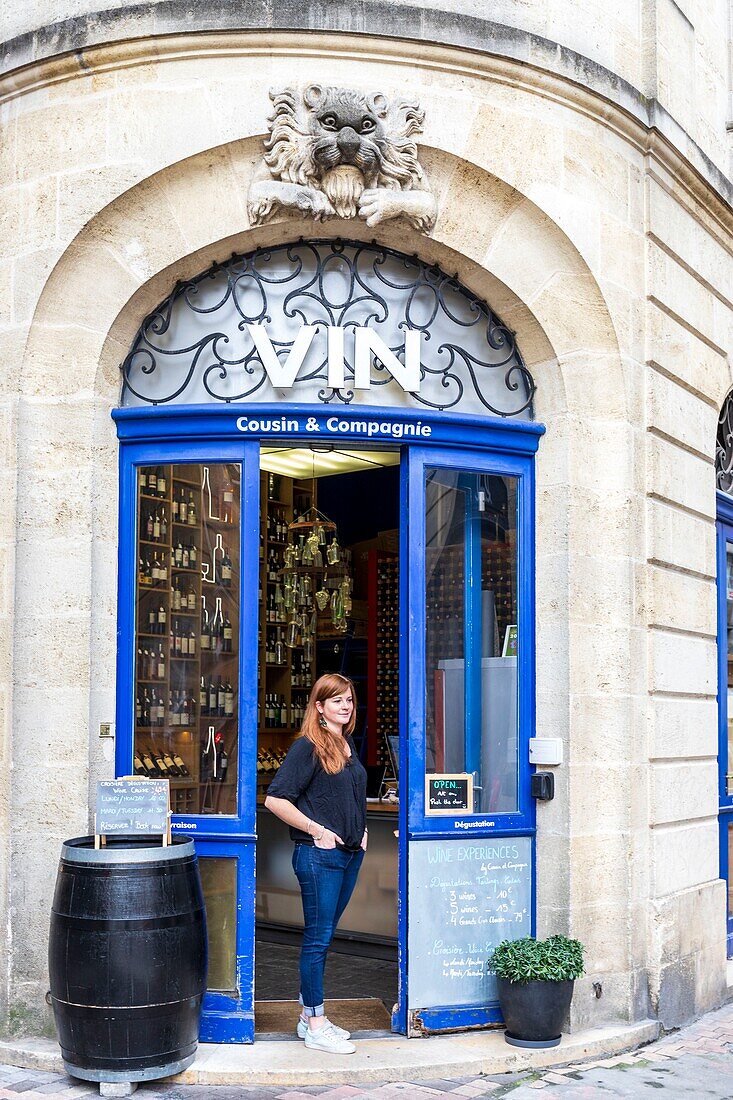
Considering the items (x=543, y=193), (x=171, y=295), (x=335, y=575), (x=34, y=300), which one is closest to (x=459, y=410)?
(x=543, y=193)

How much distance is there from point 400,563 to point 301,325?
143cm

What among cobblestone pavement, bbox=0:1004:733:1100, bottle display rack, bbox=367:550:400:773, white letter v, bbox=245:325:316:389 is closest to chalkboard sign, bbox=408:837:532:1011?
cobblestone pavement, bbox=0:1004:733:1100

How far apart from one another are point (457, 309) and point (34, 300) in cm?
234

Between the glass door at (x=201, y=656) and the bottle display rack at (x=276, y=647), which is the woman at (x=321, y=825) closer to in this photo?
the glass door at (x=201, y=656)

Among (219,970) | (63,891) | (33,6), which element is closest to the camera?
(63,891)

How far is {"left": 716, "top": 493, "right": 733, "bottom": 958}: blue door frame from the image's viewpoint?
28.9ft

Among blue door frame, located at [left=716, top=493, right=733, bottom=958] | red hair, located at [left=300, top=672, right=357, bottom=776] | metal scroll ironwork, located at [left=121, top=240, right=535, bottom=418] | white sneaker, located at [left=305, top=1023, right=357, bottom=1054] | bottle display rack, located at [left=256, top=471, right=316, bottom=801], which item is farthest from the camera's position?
bottle display rack, located at [left=256, top=471, right=316, bottom=801]

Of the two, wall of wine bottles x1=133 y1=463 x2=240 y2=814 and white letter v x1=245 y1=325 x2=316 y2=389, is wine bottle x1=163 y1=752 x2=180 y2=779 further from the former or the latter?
white letter v x1=245 y1=325 x2=316 y2=389

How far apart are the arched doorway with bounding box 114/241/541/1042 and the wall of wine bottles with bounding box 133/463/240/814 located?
0.01 metres

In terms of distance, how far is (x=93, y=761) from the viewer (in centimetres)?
673

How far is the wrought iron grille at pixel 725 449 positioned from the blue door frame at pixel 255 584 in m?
2.60

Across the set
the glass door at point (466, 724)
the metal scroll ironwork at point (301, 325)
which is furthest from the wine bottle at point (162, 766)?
the metal scroll ironwork at point (301, 325)

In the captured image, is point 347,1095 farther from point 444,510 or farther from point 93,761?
point 444,510

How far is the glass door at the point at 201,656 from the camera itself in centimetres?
670
